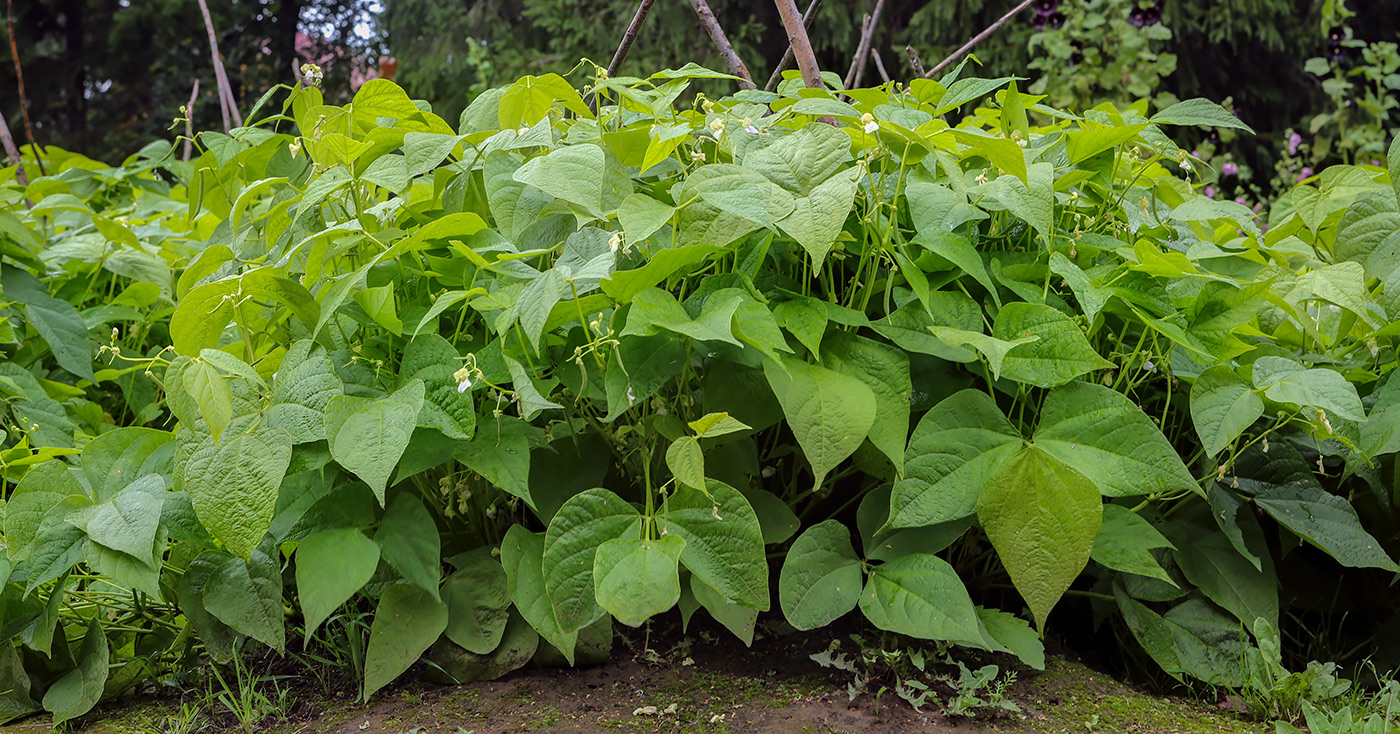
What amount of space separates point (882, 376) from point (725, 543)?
0.86 feet

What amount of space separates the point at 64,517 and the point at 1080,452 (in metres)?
1.20

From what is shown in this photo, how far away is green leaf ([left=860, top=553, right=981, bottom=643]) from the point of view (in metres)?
1.01

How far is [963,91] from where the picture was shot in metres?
1.29

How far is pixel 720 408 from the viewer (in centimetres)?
109

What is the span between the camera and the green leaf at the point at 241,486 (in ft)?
3.10

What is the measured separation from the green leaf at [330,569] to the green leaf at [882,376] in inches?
22.1

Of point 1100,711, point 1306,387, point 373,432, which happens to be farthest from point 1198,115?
point 373,432

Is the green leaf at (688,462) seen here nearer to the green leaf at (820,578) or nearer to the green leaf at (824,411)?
the green leaf at (824,411)

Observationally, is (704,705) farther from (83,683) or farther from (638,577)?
(83,683)

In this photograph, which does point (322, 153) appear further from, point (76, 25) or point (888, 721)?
point (76, 25)

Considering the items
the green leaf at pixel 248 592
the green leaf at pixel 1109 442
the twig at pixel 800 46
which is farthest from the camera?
the twig at pixel 800 46

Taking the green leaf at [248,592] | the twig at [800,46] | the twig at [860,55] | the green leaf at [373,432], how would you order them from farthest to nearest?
the twig at [860,55], the twig at [800,46], the green leaf at [248,592], the green leaf at [373,432]

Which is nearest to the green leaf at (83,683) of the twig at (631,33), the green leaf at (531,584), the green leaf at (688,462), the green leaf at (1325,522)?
the green leaf at (531,584)

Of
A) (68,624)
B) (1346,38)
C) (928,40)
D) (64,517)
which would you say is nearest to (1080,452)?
(64,517)
